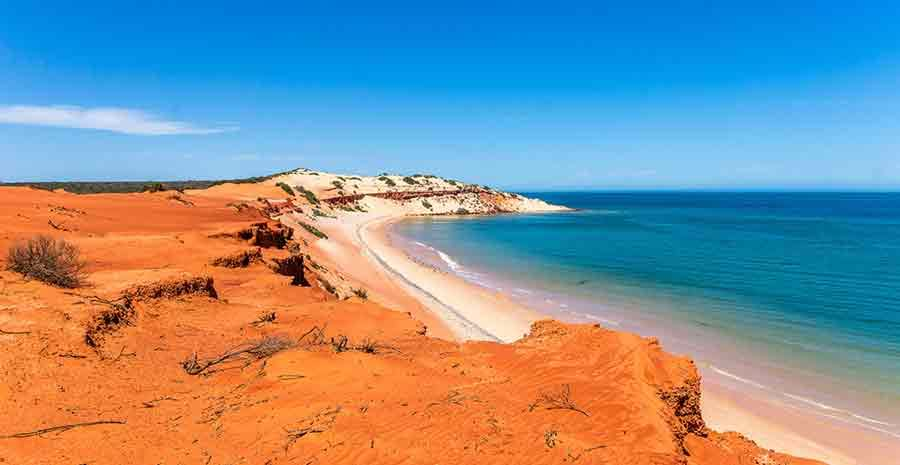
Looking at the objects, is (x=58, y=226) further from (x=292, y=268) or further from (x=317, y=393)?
(x=317, y=393)

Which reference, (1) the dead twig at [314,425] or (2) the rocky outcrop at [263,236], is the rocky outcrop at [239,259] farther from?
(1) the dead twig at [314,425]

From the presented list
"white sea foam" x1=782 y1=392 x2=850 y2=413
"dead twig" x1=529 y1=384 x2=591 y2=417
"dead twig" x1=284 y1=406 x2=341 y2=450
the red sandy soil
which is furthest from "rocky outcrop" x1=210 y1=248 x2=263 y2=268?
"white sea foam" x1=782 y1=392 x2=850 y2=413

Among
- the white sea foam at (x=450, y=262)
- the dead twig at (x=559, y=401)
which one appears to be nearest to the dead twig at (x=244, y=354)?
the dead twig at (x=559, y=401)

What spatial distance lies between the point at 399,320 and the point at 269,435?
6.13m

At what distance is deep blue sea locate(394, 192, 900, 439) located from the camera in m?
14.7

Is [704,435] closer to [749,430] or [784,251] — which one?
[749,430]

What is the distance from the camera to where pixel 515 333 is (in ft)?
60.4

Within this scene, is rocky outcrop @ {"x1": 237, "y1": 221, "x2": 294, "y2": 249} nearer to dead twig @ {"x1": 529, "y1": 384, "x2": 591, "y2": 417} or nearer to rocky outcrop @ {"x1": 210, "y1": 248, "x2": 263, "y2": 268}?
rocky outcrop @ {"x1": 210, "y1": 248, "x2": 263, "y2": 268}

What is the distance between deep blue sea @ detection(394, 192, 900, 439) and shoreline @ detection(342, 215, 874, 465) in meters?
1.13

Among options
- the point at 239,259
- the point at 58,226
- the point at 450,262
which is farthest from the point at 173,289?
the point at 450,262

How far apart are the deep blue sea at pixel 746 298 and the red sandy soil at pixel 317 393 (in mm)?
8506

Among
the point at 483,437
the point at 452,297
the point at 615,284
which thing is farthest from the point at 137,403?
the point at 615,284

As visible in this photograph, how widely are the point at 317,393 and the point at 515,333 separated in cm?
1294

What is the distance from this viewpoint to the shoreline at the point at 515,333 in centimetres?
1128
